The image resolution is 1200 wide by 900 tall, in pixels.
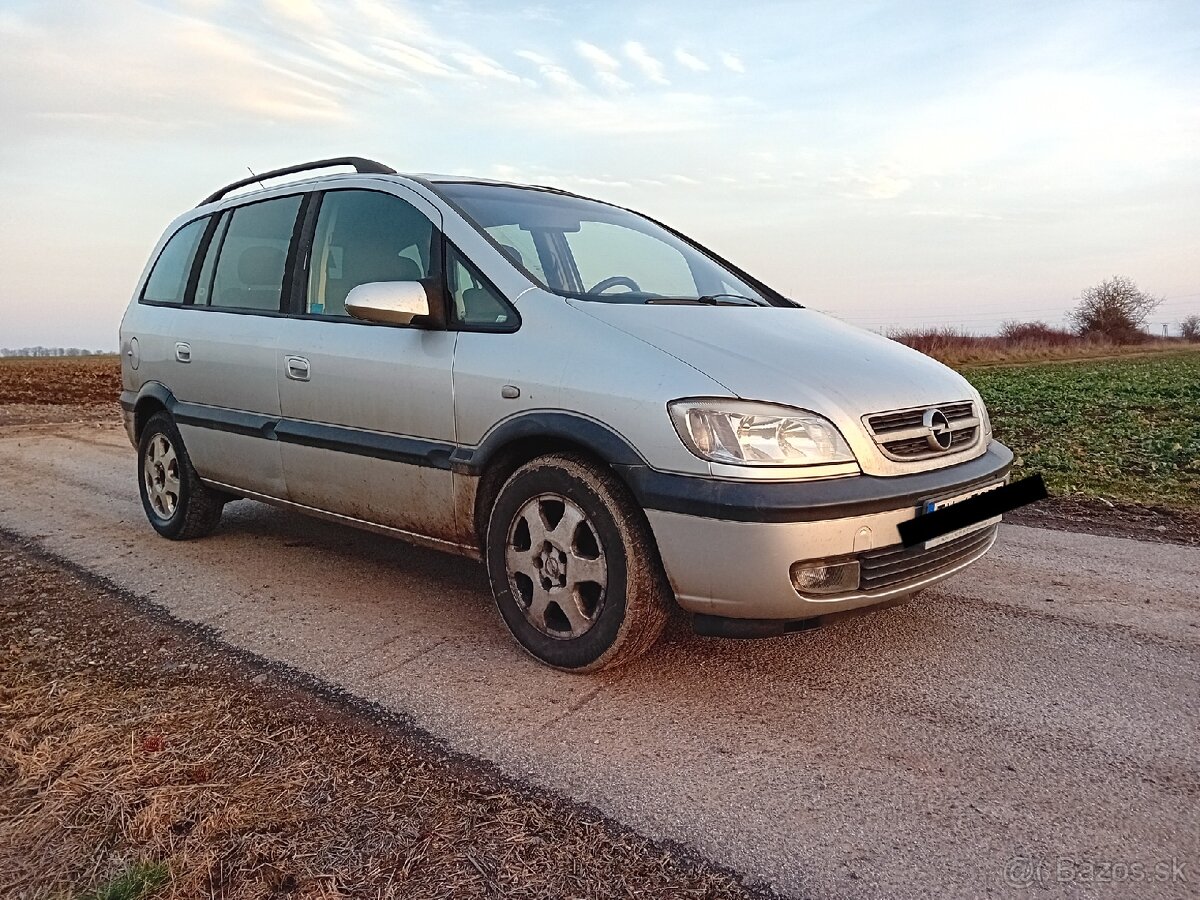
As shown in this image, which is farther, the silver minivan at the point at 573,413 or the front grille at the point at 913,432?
the front grille at the point at 913,432

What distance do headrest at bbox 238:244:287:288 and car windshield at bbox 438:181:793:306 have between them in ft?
3.35

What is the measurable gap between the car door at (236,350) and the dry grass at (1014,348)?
29.3 metres

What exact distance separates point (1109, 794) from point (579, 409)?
184 centimetres

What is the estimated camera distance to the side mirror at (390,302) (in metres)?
3.45

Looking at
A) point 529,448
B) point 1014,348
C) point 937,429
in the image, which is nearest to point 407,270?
point 529,448

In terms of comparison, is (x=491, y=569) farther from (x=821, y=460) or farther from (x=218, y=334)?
(x=218, y=334)

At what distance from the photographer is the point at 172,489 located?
5188mm

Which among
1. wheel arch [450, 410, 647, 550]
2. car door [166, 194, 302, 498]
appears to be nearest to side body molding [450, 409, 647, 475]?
wheel arch [450, 410, 647, 550]

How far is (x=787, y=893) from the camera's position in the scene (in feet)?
6.50

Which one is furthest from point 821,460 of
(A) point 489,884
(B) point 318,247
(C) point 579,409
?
(B) point 318,247

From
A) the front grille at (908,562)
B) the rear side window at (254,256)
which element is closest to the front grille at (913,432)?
the front grille at (908,562)

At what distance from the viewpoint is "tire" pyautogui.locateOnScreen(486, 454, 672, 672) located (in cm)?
297

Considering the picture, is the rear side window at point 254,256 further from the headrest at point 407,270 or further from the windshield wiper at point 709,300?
the windshield wiper at point 709,300

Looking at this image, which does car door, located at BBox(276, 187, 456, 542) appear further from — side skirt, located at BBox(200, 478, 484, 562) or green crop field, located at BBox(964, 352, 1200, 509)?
green crop field, located at BBox(964, 352, 1200, 509)
